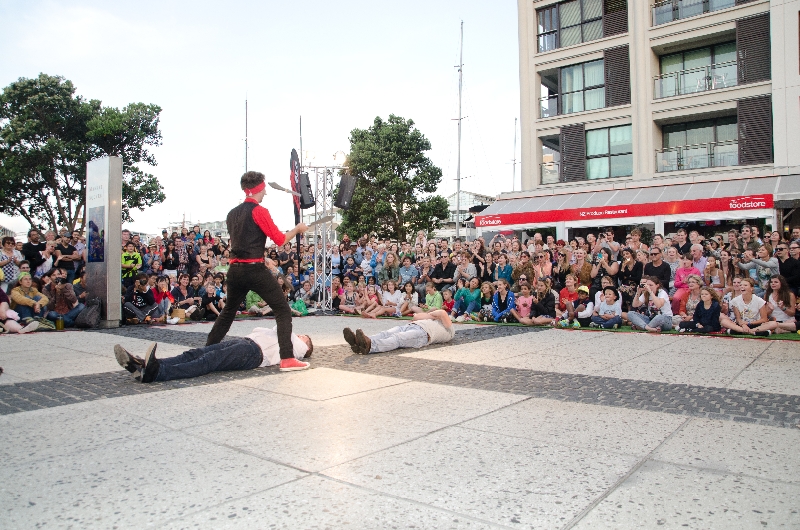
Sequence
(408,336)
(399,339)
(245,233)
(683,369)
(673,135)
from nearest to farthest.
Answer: (245,233), (683,369), (399,339), (408,336), (673,135)

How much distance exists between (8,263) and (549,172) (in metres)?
20.2

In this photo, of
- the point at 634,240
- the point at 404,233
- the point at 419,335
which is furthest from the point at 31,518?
the point at 404,233

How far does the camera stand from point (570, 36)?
24391 millimetres

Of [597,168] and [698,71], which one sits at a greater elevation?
[698,71]

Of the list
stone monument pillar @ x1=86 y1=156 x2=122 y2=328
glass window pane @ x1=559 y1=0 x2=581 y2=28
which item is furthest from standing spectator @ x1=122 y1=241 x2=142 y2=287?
glass window pane @ x1=559 y1=0 x2=581 y2=28

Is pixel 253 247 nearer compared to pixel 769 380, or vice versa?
pixel 769 380

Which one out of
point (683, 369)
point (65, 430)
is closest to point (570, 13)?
point (683, 369)

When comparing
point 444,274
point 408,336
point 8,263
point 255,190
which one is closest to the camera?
point 255,190

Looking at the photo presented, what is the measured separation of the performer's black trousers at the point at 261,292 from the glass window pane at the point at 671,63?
71.7ft

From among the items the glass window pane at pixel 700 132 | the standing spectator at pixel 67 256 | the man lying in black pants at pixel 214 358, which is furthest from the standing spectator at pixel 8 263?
the glass window pane at pixel 700 132

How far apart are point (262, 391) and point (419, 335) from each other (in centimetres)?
300

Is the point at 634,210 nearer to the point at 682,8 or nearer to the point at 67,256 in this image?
the point at 682,8

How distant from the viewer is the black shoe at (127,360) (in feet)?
15.6

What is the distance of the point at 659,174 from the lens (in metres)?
21.5
